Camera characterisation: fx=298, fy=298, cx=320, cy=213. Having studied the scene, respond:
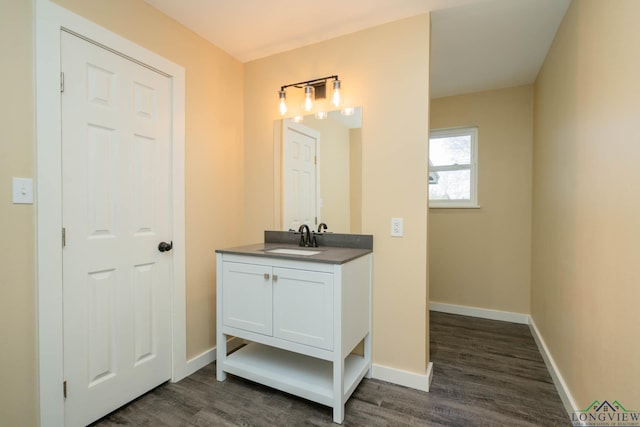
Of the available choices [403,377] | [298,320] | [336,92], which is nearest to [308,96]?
[336,92]

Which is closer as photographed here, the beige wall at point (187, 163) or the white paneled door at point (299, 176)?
the beige wall at point (187, 163)

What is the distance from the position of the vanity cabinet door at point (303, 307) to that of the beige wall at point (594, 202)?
1281 mm

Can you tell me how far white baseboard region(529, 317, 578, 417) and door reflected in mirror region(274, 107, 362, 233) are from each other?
5.25 feet

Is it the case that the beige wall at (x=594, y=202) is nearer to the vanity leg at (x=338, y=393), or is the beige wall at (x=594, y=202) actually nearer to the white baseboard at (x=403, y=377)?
the white baseboard at (x=403, y=377)

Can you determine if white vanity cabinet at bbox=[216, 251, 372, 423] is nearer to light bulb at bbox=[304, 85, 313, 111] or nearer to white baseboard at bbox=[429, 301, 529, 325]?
light bulb at bbox=[304, 85, 313, 111]

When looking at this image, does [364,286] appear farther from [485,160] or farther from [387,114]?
[485,160]

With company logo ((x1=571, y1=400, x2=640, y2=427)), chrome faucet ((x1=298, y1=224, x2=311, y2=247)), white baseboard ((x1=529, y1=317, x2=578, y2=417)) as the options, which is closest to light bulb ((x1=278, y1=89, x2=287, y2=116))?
chrome faucet ((x1=298, y1=224, x2=311, y2=247))

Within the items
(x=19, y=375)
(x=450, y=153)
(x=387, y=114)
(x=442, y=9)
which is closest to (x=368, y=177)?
(x=387, y=114)

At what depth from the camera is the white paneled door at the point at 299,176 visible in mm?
2418

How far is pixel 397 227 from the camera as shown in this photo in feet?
6.88

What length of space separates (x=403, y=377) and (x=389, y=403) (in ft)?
0.82

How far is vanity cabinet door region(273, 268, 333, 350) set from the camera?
68.6 inches

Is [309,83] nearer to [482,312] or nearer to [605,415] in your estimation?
[605,415]

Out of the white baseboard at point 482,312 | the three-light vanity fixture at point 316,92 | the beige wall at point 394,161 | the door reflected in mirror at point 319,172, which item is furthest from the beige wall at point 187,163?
the white baseboard at point 482,312
